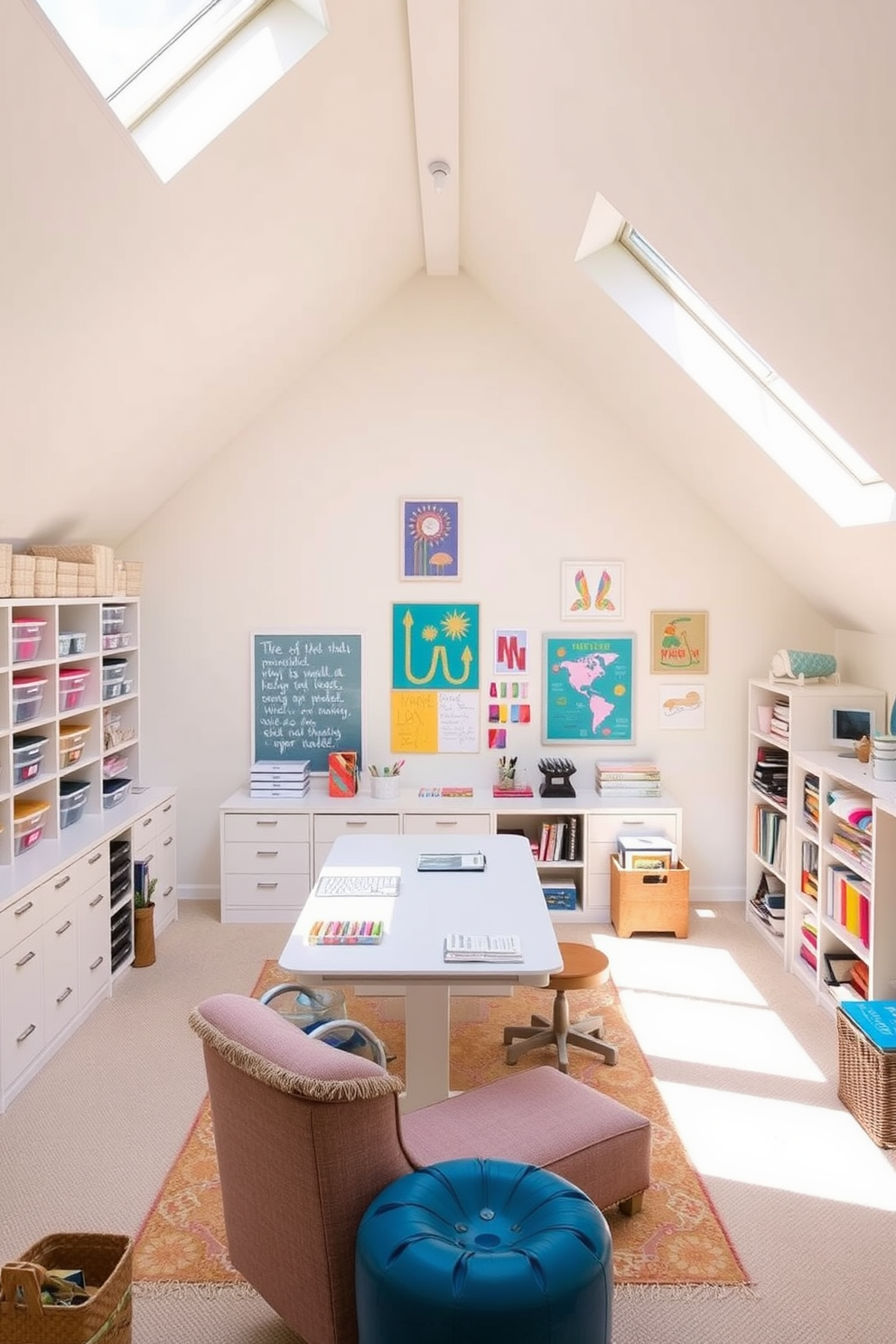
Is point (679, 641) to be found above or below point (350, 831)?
above

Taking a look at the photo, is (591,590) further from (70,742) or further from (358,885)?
(70,742)

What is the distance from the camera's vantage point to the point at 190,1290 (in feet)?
8.15

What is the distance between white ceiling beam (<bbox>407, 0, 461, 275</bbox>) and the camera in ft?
9.88

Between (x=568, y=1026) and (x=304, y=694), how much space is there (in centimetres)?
245

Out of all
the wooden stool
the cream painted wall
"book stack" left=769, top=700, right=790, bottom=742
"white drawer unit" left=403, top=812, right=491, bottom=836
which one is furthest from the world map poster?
the wooden stool

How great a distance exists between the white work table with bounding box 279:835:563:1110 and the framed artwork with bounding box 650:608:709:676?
6.73 feet

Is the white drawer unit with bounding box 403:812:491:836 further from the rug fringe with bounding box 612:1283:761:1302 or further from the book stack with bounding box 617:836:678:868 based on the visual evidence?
the rug fringe with bounding box 612:1283:761:1302

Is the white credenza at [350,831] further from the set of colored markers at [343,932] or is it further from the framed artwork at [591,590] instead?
the set of colored markers at [343,932]

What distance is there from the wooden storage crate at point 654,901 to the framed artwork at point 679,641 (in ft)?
3.71

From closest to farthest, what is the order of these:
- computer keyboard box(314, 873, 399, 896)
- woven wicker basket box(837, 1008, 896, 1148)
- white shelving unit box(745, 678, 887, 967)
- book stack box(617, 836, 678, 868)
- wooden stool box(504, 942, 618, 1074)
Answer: woven wicker basket box(837, 1008, 896, 1148)
computer keyboard box(314, 873, 399, 896)
wooden stool box(504, 942, 618, 1074)
white shelving unit box(745, 678, 887, 967)
book stack box(617, 836, 678, 868)

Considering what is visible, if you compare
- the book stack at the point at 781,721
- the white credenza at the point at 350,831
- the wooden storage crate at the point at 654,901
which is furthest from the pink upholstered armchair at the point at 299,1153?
the book stack at the point at 781,721

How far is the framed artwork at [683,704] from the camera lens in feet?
18.1

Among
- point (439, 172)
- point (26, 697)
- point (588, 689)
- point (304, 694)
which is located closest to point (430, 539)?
point (304, 694)

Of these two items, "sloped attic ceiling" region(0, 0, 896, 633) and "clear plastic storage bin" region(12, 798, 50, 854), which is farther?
"clear plastic storage bin" region(12, 798, 50, 854)
